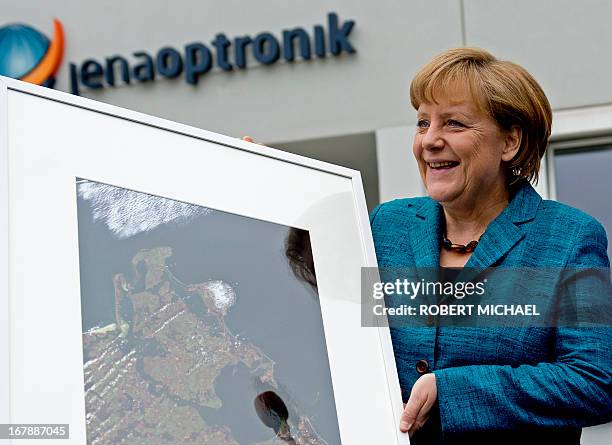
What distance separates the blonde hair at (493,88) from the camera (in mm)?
2316

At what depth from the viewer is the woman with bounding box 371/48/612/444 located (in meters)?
2.17

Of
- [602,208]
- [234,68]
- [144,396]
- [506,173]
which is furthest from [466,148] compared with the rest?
[234,68]

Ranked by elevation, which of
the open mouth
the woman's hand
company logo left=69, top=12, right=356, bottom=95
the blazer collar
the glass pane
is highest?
company logo left=69, top=12, right=356, bottom=95

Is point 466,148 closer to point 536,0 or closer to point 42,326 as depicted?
point 42,326

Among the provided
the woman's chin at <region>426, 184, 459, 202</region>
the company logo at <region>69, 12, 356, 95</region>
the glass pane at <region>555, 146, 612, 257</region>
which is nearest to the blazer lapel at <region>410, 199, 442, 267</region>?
the woman's chin at <region>426, 184, 459, 202</region>

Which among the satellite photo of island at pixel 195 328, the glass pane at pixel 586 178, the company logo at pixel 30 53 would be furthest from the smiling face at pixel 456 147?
the company logo at pixel 30 53

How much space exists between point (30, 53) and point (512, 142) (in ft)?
11.9

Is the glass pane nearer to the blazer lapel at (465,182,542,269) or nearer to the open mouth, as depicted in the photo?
the blazer lapel at (465,182,542,269)

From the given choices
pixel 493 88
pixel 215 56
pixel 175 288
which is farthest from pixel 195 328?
pixel 215 56

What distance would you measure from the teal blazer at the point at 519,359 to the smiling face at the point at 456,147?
0.10 metres

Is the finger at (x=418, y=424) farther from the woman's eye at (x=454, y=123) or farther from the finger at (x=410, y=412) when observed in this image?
the woman's eye at (x=454, y=123)

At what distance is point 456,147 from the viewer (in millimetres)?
2299

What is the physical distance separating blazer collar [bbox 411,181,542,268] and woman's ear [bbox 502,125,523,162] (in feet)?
0.26

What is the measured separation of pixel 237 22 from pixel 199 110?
433 mm
